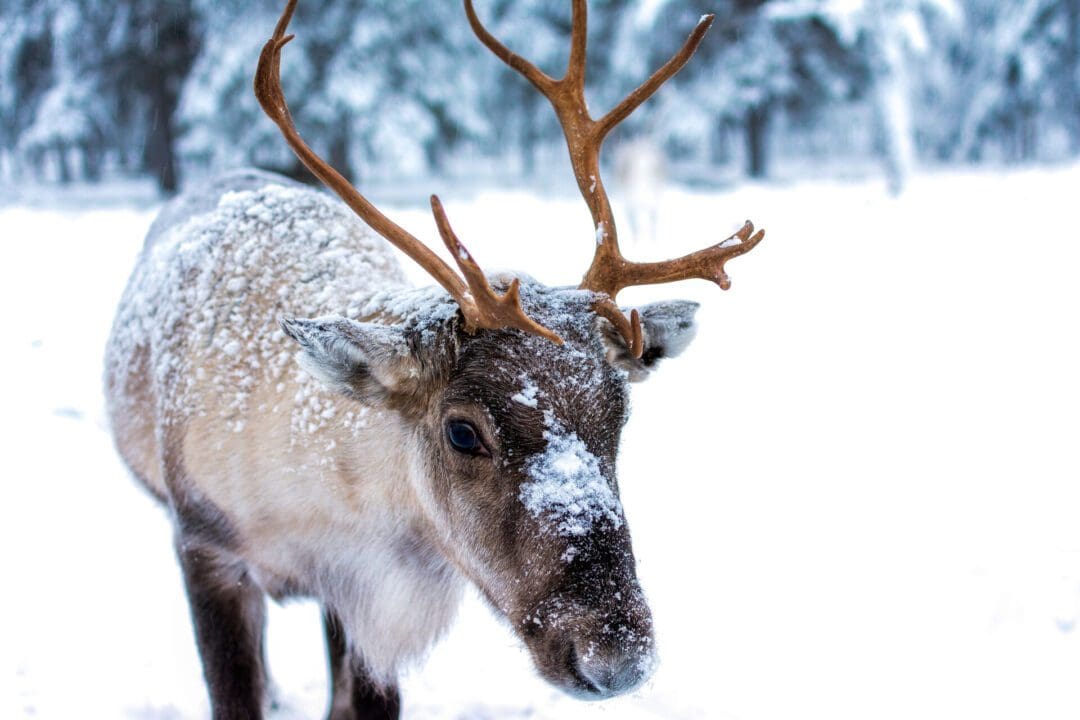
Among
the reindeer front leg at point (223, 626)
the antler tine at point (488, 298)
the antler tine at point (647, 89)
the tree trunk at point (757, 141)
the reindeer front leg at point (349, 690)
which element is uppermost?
the tree trunk at point (757, 141)

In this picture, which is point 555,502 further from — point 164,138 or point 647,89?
point 164,138

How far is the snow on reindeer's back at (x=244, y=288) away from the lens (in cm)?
285

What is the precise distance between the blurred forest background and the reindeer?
13646mm

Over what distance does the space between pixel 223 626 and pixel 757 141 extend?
907 inches

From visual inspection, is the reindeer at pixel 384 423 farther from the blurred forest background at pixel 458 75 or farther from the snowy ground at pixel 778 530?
the blurred forest background at pixel 458 75

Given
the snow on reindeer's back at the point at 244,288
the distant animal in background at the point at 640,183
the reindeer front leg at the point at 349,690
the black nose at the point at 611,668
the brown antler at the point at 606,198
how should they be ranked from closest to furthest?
the black nose at the point at 611,668, the brown antler at the point at 606,198, the snow on reindeer's back at the point at 244,288, the reindeer front leg at the point at 349,690, the distant animal in background at the point at 640,183

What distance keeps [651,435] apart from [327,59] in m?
15.6

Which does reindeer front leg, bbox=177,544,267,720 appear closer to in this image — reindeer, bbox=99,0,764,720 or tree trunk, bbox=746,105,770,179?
reindeer, bbox=99,0,764,720

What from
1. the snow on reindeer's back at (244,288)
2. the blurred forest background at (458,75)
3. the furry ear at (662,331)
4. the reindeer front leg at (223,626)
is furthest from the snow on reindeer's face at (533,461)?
the blurred forest background at (458,75)

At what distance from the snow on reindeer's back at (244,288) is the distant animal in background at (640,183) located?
1070cm

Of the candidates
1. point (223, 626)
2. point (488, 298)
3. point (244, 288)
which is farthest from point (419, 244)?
point (223, 626)

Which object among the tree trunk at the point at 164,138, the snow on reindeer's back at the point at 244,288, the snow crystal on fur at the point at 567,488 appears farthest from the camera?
the tree trunk at the point at 164,138

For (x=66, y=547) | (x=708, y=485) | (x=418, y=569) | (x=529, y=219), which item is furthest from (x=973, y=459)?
(x=529, y=219)

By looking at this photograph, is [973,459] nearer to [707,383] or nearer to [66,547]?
[707,383]
